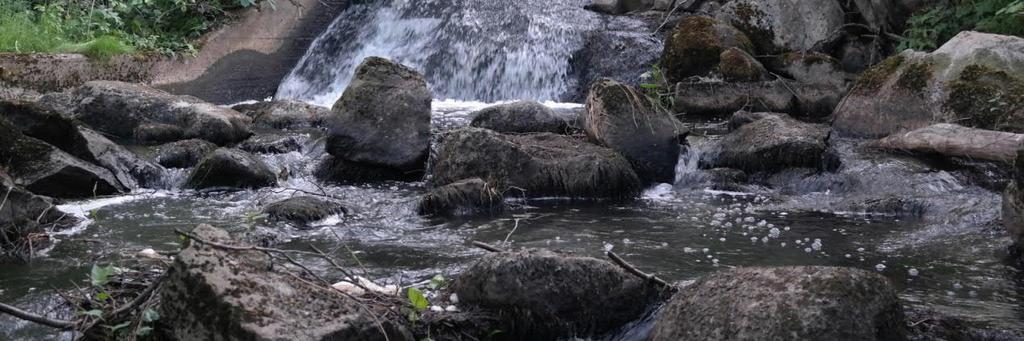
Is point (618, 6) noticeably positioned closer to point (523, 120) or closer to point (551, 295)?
point (523, 120)

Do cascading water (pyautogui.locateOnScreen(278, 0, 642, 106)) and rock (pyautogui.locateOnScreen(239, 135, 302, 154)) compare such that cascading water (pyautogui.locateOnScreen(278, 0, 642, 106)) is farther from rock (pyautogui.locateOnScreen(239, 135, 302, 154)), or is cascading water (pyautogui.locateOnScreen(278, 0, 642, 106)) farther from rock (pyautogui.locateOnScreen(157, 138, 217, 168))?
rock (pyautogui.locateOnScreen(157, 138, 217, 168))

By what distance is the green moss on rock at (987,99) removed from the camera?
9.55 metres

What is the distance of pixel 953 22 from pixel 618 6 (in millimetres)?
5994

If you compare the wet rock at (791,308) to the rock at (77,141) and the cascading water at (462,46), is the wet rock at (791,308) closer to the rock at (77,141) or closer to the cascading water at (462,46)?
the rock at (77,141)

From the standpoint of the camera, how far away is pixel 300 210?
759cm

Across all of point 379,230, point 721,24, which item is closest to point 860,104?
point 721,24

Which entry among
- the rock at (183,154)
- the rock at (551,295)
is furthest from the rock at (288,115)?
the rock at (551,295)

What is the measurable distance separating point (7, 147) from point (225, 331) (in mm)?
4629

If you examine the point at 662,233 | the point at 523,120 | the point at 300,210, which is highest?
the point at 523,120

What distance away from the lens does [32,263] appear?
6.12 metres

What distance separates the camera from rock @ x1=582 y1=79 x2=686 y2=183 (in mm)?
9250

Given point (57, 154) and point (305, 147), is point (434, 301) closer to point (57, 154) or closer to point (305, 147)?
point (57, 154)

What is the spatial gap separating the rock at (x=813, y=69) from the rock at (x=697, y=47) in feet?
1.88

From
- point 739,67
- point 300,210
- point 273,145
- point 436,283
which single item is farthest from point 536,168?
point 739,67
